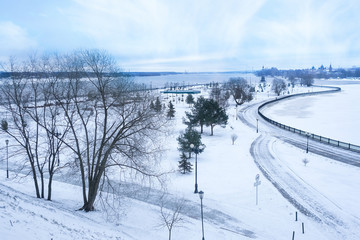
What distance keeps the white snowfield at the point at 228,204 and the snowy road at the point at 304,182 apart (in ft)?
0.19

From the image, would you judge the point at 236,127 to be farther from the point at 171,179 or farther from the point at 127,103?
the point at 127,103

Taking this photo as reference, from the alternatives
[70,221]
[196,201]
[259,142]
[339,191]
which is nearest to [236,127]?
[259,142]

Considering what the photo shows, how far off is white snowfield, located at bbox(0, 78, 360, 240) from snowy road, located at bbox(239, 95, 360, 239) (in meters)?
0.06

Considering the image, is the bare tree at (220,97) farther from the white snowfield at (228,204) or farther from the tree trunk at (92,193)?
the tree trunk at (92,193)

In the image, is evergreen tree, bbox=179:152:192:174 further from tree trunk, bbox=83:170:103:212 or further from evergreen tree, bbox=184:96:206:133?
evergreen tree, bbox=184:96:206:133

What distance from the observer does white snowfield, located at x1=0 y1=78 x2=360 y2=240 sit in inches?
388

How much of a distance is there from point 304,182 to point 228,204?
25.5 ft

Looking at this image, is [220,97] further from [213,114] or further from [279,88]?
[279,88]

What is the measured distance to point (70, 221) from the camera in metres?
10.2

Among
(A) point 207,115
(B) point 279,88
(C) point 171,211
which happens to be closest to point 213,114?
(A) point 207,115

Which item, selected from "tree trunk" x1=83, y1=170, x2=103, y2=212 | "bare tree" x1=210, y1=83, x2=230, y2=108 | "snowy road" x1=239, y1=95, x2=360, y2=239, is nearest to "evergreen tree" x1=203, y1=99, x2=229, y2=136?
"snowy road" x1=239, y1=95, x2=360, y2=239

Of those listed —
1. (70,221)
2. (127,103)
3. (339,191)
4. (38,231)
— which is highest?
(127,103)

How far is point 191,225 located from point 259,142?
23.1 metres

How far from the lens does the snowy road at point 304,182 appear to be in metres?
14.1
